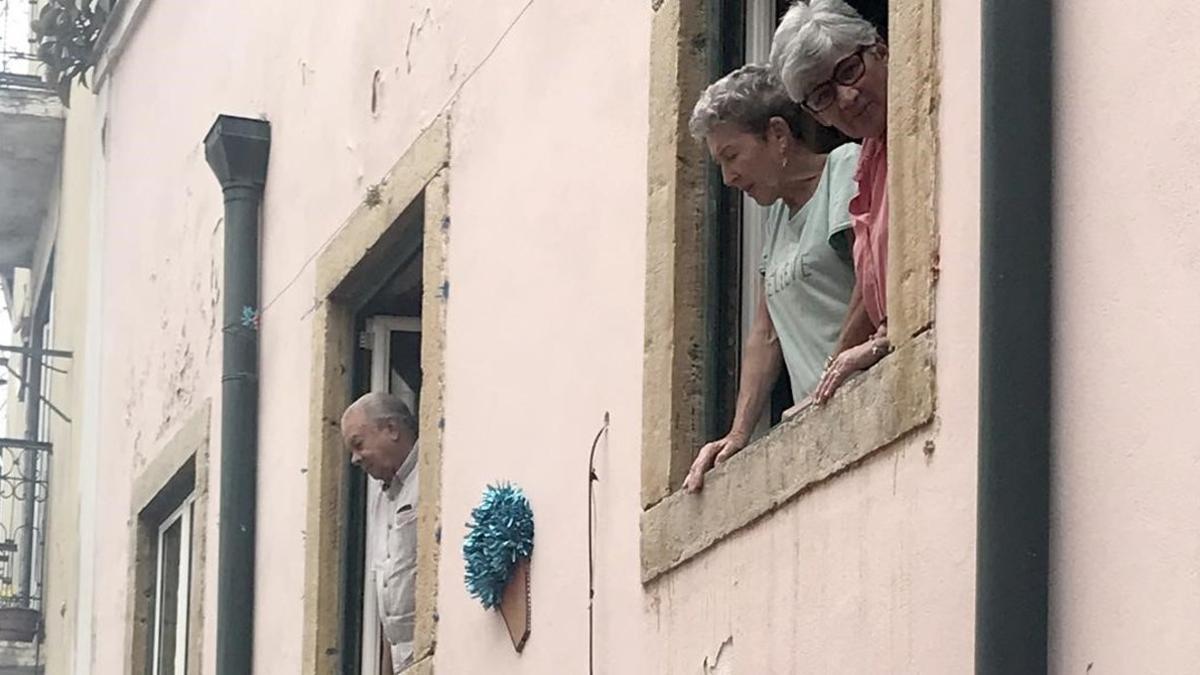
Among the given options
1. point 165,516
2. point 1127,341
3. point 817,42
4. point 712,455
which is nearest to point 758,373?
point 712,455

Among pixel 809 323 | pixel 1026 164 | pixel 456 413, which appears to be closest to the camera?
pixel 1026 164

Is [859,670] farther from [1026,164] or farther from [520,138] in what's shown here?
[520,138]

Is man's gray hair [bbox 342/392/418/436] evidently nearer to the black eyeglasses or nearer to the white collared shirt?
the white collared shirt

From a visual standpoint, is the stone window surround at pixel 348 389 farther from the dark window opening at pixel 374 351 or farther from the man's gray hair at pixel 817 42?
the man's gray hair at pixel 817 42

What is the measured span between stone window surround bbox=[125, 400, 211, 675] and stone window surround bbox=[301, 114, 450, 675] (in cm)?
170

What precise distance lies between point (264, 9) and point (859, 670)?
20.4 feet

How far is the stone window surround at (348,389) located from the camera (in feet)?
30.2

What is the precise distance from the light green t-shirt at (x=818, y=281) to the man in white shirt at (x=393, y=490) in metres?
3.00

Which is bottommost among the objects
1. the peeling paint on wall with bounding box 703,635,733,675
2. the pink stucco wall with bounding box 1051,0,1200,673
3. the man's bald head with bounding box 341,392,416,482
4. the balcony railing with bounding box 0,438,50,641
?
the peeling paint on wall with bounding box 703,635,733,675

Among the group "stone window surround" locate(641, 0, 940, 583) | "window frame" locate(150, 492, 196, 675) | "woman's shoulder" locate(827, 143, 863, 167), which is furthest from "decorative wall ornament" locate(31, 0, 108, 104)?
"woman's shoulder" locate(827, 143, 863, 167)

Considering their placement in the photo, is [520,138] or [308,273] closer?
[520,138]

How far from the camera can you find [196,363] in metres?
12.6

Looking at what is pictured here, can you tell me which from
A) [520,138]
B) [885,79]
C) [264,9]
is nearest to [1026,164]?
[885,79]

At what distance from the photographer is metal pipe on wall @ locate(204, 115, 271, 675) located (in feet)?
36.7
